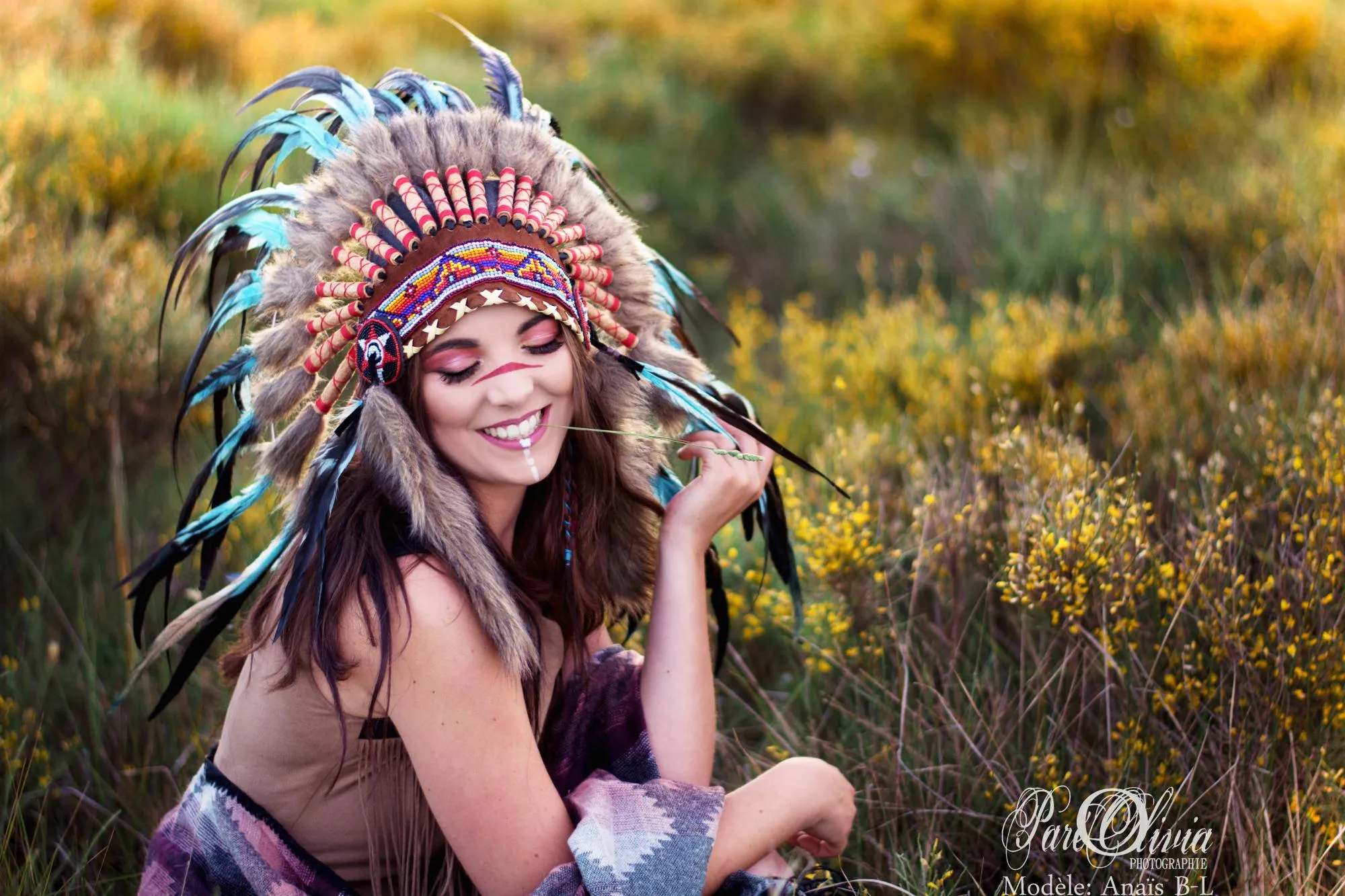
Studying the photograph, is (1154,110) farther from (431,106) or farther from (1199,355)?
(431,106)

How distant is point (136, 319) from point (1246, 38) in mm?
6530

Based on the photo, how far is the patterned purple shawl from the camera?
2.07 meters

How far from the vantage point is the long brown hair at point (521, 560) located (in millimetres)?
2055

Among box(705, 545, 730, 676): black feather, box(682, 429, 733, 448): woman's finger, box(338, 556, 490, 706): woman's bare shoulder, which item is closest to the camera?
box(338, 556, 490, 706): woman's bare shoulder

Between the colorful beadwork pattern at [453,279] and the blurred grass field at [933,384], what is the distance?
3.47ft

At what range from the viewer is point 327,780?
2.21 m

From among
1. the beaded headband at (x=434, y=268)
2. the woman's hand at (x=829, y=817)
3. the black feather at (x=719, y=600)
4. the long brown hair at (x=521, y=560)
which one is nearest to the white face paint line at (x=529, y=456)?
the long brown hair at (x=521, y=560)

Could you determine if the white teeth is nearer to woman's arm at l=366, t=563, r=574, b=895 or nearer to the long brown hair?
the long brown hair

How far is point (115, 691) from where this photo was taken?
3283mm

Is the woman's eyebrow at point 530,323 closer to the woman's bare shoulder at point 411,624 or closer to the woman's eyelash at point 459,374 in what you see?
the woman's eyelash at point 459,374

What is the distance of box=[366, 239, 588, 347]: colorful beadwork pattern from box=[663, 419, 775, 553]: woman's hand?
51 cm

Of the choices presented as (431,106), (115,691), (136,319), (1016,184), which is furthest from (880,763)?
(1016,184)

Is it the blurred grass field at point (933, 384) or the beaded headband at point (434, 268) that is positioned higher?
the beaded headband at point (434, 268)

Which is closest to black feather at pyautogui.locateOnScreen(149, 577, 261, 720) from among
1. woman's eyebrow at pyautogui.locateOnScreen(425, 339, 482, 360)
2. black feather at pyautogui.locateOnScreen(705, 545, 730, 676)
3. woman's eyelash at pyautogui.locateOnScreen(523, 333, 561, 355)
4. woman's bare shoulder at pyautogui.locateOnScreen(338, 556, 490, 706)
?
woman's bare shoulder at pyautogui.locateOnScreen(338, 556, 490, 706)
